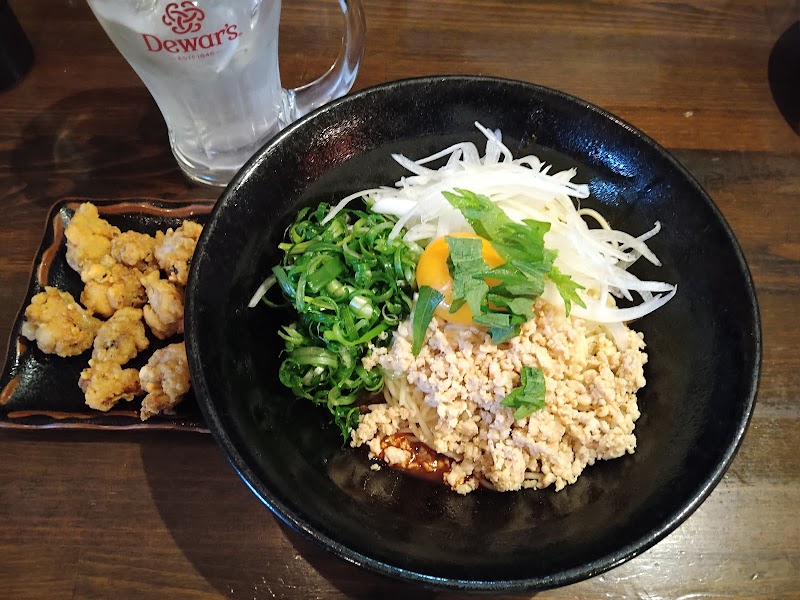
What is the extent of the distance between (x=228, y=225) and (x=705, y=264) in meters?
1.37

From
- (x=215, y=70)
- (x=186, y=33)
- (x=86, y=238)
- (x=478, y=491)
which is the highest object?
(x=186, y=33)

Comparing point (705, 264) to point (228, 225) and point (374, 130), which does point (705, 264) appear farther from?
point (228, 225)

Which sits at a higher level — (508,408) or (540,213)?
(540,213)

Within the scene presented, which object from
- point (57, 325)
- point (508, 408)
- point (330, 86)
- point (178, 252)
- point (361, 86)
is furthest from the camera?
point (361, 86)

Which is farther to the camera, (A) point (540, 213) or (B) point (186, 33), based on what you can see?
(A) point (540, 213)

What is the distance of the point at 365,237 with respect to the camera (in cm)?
178

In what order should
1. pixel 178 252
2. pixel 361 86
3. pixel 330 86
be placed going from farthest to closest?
pixel 361 86 → pixel 330 86 → pixel 178 252

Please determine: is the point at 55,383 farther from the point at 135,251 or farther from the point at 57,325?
the point at 135,251

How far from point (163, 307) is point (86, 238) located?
1.26 feet

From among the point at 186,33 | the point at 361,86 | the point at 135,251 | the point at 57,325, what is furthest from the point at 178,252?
the point at 361,86

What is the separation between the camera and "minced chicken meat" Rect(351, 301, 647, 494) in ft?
5.12

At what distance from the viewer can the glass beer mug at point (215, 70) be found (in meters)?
1.63

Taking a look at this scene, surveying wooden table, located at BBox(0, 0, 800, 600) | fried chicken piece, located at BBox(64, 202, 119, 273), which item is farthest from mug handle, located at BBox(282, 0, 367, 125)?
fried chicken piece, located at BBox(64, 202, 119, 273)

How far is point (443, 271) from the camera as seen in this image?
5.57 ft
